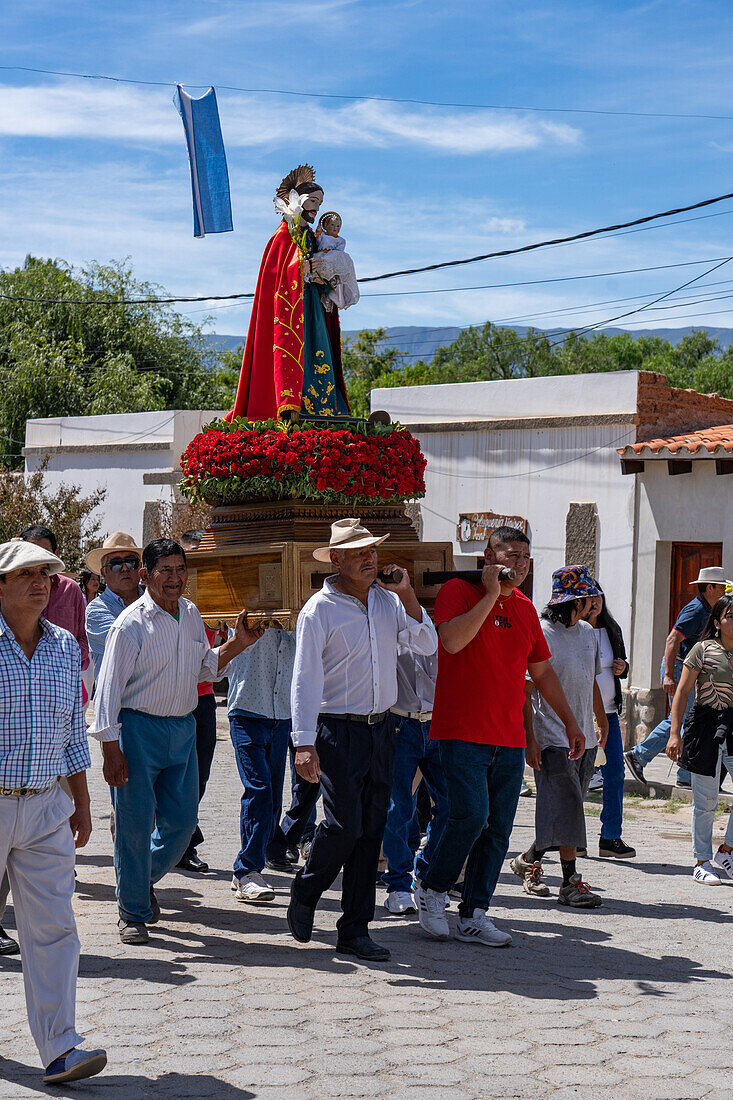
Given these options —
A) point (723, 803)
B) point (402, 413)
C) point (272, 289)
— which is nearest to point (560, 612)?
point (272, 289)

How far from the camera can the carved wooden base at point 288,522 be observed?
269 inches

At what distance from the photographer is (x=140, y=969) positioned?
597 centimetres

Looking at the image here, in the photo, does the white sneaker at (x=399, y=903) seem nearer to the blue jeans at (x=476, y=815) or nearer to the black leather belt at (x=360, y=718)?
the blue jeans at (x=476, y=815)

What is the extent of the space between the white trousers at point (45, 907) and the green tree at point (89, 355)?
31.0m

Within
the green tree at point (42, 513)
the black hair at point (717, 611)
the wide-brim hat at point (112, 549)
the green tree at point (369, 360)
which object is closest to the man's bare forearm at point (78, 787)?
the wide-brim hat at point (112, 549)

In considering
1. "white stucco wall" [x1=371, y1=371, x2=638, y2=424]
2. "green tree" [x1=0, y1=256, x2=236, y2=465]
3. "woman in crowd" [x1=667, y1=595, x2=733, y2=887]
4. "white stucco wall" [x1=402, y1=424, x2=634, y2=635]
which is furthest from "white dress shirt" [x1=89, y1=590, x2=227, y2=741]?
"green tree" [x1=0, y1=256, x2=236, y2=465]

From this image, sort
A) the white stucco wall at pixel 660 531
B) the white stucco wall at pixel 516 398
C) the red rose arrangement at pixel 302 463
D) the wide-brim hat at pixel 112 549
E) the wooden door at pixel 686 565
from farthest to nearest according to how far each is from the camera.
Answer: the white stucco wall at pixel 516 398, the wooden door at pixel 686 565, the white stucco wall at pixel 660 531, the wide-brim hat at pixel 112 549, the red rose arrangement at pixel 302 463

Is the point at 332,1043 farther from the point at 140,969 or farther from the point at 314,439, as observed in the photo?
the point at 314,439

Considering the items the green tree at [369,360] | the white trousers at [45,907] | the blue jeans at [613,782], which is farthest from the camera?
the green tree at [369,360]

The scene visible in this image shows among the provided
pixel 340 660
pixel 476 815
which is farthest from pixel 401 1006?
pixel 340 660

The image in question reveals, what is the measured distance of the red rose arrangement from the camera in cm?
682

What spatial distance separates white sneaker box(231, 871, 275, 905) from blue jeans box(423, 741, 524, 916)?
1.10 meters

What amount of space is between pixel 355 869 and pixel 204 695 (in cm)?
260

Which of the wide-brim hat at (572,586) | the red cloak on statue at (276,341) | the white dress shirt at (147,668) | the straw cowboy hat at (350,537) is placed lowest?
the white dress shirt at (147,668)
